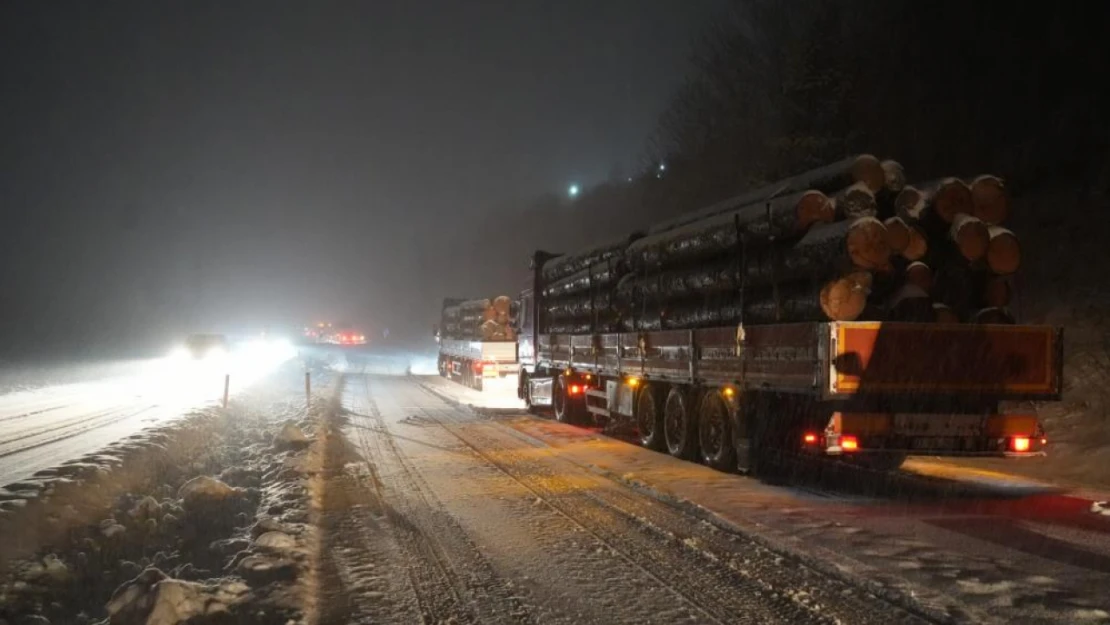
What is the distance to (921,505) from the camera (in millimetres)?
9469

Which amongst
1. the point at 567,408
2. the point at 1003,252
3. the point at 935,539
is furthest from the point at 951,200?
the point at 567,408

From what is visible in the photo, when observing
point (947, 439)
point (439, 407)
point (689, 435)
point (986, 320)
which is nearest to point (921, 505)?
Answer: point (947, 439)

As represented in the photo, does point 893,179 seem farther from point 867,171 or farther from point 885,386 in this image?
point 885,386

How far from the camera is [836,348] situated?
925cm

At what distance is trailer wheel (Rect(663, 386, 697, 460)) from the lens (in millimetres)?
13188

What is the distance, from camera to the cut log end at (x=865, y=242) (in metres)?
9.54

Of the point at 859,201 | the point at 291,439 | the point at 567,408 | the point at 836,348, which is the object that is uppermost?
the point at 859,201

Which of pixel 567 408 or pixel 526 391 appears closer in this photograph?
pixel 567 408

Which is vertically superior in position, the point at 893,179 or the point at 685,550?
the point at 893,179

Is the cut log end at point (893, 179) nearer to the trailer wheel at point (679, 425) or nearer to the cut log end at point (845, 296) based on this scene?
the cut log end at point (845, 296)

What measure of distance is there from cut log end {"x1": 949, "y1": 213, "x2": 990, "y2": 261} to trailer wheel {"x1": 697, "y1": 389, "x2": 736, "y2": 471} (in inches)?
142

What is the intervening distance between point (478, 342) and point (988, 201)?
21.5 meters

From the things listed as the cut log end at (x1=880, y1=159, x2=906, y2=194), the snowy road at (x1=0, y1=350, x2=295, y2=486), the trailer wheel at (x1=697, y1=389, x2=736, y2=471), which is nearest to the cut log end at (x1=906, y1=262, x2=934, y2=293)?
the cut log end at (x1=880, y1=159, x2=906, y2=194)

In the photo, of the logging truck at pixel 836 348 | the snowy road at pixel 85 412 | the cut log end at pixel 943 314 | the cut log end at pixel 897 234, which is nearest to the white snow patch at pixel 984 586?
the logging truck at pixel 836 348
